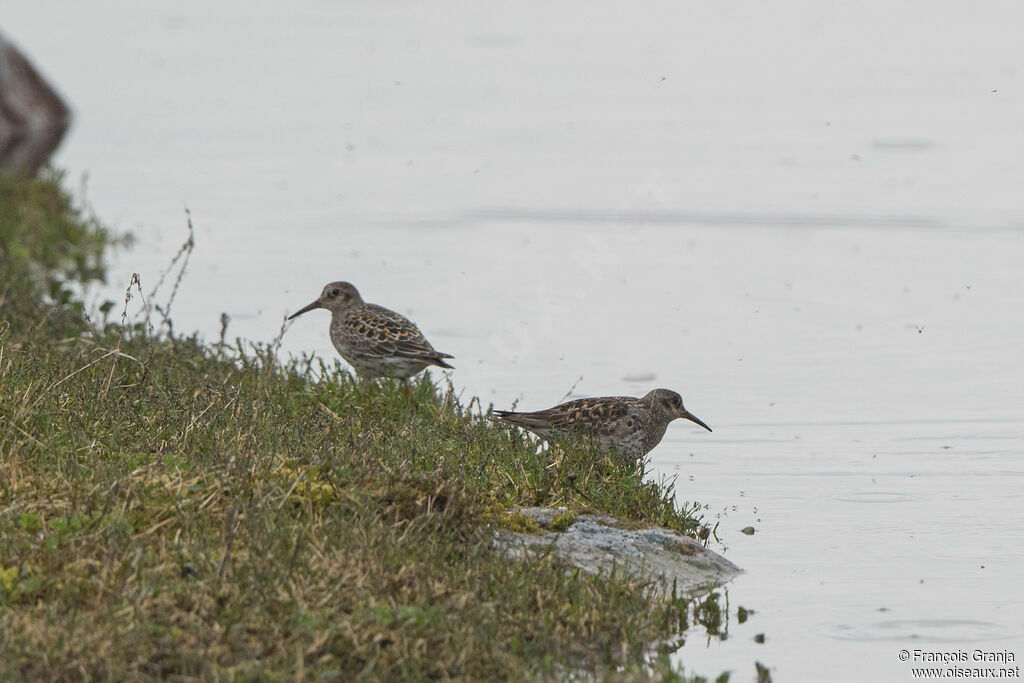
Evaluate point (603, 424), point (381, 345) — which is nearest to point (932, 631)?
point (603, 424)

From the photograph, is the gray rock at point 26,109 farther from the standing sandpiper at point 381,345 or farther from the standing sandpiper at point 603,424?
the standing sandpiper at point 603,424

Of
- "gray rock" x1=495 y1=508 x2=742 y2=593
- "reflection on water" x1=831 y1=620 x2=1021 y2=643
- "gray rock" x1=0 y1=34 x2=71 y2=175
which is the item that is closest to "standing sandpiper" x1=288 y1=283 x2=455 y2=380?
"gray rock" x1=495 y1=508 x2=742 y2=593

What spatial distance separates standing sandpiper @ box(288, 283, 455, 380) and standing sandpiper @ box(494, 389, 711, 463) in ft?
4.63

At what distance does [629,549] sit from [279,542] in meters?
2.16

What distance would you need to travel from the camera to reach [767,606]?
9.20 meters

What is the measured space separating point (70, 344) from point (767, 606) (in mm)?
6899

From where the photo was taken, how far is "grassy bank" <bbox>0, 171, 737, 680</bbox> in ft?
25.1

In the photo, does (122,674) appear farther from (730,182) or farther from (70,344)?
(730,182)

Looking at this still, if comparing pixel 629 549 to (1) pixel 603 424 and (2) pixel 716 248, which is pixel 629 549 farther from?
(2) pixel 716 248

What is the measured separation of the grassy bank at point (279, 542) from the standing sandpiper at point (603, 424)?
0.57 ft

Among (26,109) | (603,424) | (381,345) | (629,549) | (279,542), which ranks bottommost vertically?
(279,542)

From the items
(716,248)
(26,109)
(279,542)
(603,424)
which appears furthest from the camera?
(26,109)

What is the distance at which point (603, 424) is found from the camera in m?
11.2

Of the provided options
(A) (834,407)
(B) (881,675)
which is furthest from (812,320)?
(B) (881,675)
